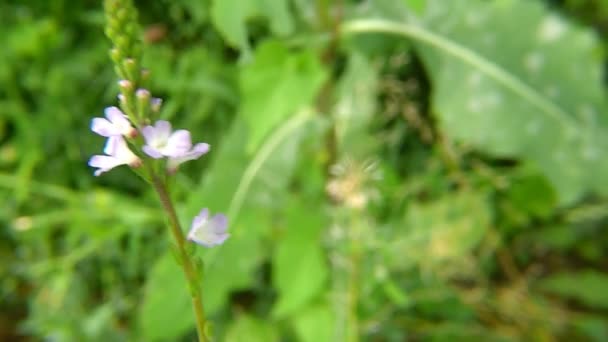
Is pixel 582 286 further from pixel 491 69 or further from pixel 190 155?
pixel 190 155

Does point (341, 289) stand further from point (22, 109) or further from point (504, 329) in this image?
point (22, 109)

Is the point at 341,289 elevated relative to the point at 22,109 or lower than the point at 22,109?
lower

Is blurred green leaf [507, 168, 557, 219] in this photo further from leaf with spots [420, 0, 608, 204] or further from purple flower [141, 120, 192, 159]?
purple flower [141, 120, 192, 159]

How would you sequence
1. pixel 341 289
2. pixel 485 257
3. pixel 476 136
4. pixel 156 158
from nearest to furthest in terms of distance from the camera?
pixel 156 158 → pixel 341 289 → pixel 476 136 → pixel 485 257

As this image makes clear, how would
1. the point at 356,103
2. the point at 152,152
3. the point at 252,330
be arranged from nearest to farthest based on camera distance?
the point at 152,152 < the point at 252,330 < the point at 356,103

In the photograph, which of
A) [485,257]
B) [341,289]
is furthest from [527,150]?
[341,289]

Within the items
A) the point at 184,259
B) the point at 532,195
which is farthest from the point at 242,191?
the point at 184,259

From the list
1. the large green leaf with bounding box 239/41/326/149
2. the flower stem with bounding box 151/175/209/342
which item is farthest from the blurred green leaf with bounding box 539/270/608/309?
the flower stem with bounding box 151/175/209/342
